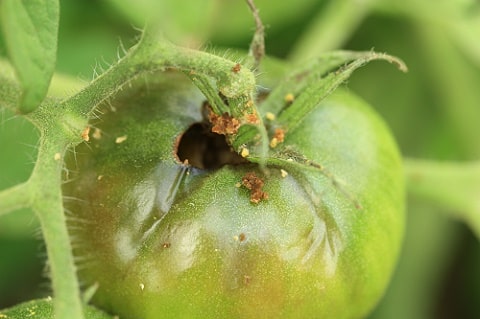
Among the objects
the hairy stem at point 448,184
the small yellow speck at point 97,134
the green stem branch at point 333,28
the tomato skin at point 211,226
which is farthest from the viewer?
Answer: the green stem branch at point 333,28

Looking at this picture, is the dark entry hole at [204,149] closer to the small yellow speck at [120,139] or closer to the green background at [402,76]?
the small yellow speck at [120,139]

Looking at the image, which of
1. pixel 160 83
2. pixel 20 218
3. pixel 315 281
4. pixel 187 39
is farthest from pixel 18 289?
pixel 315 281

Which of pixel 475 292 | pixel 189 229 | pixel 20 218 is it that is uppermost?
pixel 20 218

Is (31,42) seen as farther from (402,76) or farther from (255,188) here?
(402,76)

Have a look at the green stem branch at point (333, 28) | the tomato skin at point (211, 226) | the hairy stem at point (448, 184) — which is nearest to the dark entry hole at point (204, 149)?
the tomato skin at point (211, 226)

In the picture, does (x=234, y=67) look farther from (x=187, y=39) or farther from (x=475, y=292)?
(x=475, y=292)

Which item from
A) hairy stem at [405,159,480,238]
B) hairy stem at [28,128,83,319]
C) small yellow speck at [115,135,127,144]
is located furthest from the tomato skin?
hairy stem at [405,159,480,238]
